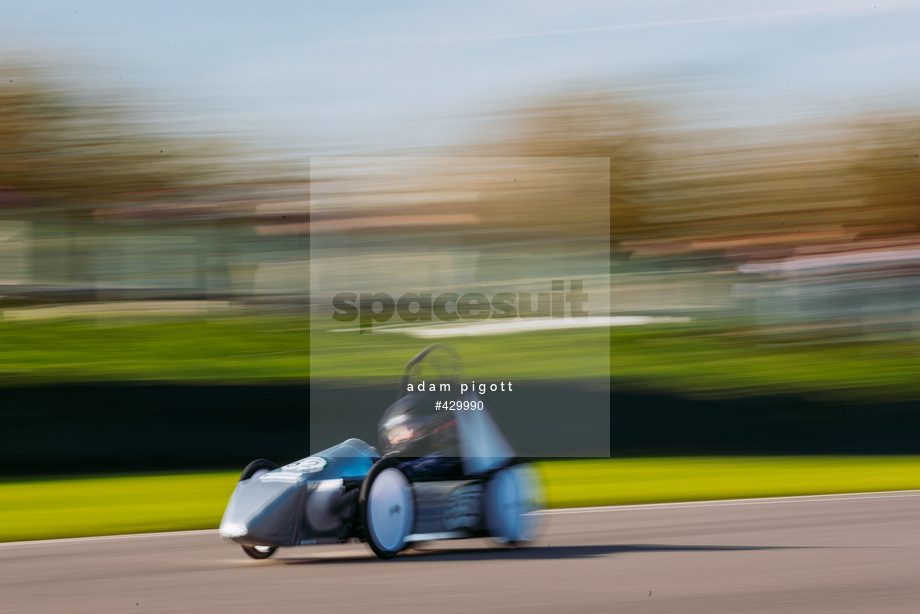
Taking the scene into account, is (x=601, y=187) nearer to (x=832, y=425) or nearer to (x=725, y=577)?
(x=832, y=425)

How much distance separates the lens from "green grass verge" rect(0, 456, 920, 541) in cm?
1130

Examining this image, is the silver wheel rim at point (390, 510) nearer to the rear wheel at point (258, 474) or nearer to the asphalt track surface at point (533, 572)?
the asphalt track surface at point (533, 572)

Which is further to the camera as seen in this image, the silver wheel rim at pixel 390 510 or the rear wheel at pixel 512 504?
the rear wheel at pixel 512 504

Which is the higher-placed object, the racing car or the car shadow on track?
the racing car

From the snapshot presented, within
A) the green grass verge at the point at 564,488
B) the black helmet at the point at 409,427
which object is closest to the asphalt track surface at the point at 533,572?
the black helmet at the point at 409,427

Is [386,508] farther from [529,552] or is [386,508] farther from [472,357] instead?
[472,357]

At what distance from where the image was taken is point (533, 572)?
22.8ft

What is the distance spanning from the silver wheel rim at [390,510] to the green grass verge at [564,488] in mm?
3736

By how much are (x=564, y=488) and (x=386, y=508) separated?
8.16m

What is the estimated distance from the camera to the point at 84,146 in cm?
2605
